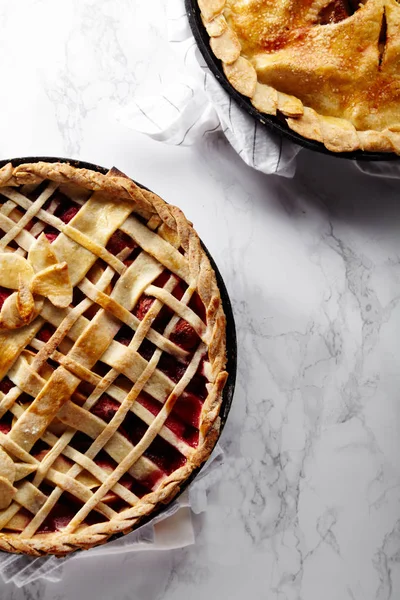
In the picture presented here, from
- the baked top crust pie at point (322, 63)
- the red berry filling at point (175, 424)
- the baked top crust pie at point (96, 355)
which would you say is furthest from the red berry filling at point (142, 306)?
the baked top crust pie at point (322, 63)

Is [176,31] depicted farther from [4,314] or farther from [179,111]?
[4,314]

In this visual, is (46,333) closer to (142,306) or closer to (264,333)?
(142,306)

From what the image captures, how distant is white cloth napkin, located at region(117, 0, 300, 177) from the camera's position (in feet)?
5.71

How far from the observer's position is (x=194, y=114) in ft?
6.00

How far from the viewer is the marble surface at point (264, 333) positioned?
72.6 inches

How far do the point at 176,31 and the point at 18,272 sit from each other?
0.67m

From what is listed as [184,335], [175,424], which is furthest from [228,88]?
[175,424]

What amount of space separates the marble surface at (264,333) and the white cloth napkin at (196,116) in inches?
1.8

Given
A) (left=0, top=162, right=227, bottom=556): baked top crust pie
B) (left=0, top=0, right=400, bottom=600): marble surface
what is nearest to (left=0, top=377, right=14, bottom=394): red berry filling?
(left=0, top=162, right=227, bottom=556): baked top crust pie

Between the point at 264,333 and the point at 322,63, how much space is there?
61 centimetres

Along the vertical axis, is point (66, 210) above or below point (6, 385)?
above

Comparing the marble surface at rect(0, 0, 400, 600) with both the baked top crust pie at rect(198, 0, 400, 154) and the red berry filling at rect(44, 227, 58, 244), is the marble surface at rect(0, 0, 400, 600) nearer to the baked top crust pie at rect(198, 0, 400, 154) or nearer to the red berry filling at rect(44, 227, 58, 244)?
the baked top crust pie at rect(198, 0, 400, 154)

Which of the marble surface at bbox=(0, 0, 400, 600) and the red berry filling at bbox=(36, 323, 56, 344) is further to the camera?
the marble surface at bbox=(0, 0, 400, 600)

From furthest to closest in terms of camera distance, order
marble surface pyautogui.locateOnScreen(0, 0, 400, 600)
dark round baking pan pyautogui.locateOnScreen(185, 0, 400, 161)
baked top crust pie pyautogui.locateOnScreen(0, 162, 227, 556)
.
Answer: marble surface pyautogui.locateOnScreen(0, 0, 400, 600)
dark round baking pan pyautogui.locateOnScreen(185, 0, 400, 161)
baked top crust pie pyautogui.locateOnScreen(0, 162, 227, 556)
